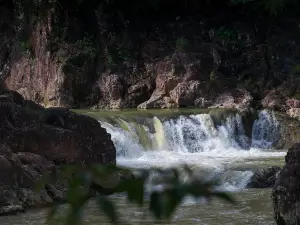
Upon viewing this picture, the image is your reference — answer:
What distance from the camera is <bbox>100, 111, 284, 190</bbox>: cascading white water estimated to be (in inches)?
584

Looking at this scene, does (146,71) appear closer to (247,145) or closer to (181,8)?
(181,8)

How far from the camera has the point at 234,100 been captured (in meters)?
18.1

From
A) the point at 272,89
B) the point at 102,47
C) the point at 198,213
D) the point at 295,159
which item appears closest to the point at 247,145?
the point at 272,89

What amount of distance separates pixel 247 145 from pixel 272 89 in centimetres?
279

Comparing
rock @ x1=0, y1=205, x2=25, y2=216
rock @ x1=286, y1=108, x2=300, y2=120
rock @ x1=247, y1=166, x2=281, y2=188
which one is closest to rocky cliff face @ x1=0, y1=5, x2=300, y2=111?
rock @ x1=286, y1=108, x2=300, y2=120

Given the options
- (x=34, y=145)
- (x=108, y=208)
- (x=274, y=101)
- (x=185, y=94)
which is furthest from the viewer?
(x=185, y=94)

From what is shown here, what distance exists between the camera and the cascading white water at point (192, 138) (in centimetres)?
1484

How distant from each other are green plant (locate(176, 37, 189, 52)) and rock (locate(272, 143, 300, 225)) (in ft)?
46.8

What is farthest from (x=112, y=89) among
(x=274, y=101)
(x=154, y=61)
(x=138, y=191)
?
(x=138, y=191)

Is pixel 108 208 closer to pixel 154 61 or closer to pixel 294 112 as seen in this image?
pixel 294 112

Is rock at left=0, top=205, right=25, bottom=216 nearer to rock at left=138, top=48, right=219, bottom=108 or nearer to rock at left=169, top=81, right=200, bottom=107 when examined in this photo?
rock at left=138, top=48, right=219, bottom=108

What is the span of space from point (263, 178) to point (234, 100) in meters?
7.52

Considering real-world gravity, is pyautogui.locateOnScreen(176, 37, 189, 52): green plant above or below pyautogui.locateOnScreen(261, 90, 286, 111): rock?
above

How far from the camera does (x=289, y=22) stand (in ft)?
68.3
